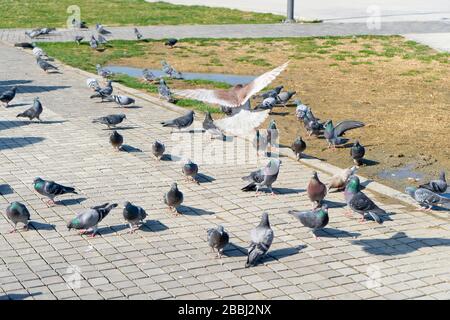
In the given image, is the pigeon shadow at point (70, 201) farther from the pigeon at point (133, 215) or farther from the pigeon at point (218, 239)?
the pigeon at point (218, 239)

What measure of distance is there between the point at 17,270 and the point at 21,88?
36.7 feet

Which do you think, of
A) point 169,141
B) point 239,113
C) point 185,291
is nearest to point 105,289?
point 185,291

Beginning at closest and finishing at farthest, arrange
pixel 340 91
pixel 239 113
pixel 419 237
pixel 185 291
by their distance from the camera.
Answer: pixel 185 291 < pixel 419 237 < pixel 239 113 < pixel 340 91

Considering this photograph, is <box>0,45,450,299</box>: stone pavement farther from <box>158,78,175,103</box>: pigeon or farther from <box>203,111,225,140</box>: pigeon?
<box>158,78,175,103</box>: pigeon

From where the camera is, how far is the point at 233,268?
8.93 m

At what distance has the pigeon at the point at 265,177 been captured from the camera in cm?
1137

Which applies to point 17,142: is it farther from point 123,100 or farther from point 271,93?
point 271,93

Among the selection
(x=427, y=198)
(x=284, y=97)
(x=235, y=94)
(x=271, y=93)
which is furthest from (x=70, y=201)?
(x=284, y=97)

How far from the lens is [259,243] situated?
9.05 metres

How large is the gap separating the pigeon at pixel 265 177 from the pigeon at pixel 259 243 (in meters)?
2.17

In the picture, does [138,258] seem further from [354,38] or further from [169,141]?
[354,38]

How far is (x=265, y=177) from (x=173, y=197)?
5.17 ft

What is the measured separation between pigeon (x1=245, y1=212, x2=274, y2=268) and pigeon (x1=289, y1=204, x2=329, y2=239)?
31.2 inches

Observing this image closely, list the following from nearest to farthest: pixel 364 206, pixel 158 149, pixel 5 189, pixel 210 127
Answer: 1. pixel 364 206
2. pixel 5 189
3. pixel 158 149
4. pixel 210 127
